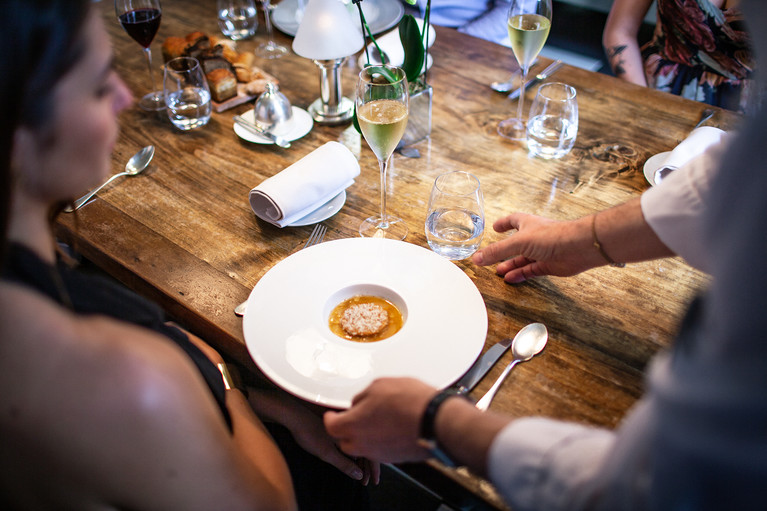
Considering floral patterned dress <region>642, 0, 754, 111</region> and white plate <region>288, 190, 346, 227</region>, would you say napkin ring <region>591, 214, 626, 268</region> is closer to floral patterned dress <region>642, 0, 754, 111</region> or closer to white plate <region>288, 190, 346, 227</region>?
white plate <region>288, 190, 346, 227</region>

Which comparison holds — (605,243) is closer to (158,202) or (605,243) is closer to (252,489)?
(252,489)

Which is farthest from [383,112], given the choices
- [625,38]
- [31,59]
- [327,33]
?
[625,38]

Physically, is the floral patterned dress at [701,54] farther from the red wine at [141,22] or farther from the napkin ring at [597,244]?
the red wine at [141,22]

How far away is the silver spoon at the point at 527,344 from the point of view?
896mm

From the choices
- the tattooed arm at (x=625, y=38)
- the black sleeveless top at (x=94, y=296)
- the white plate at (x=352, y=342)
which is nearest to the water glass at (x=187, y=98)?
the white plate at (x=352, y=342)

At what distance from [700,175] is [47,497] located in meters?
1.01

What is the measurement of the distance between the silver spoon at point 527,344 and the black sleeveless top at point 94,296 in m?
0.47

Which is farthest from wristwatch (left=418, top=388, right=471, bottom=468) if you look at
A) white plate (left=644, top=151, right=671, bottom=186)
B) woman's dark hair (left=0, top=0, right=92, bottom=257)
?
white plate (left=644, top=151, right=671, bottom=186)

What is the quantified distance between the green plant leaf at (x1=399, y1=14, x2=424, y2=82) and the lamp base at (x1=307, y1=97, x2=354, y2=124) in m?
0.24

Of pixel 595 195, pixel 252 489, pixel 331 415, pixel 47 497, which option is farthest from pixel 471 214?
pixel 47 497

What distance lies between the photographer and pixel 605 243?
3.27 feet

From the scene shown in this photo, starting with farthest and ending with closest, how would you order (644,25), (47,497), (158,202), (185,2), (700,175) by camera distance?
(644,25)
(185,2)
(158,202)
(700,175)
(47,497)

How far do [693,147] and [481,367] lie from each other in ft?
2.53

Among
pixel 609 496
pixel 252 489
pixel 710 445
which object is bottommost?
pixel 252 489
